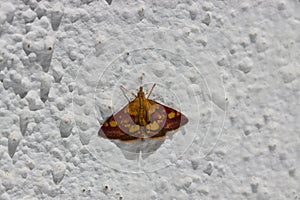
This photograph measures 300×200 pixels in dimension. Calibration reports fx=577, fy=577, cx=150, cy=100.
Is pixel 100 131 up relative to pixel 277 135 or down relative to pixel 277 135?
down

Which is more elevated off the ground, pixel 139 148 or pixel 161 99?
pixel 161 99

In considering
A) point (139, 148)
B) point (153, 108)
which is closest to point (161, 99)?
point (153, 108)

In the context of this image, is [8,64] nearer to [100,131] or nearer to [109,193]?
[100,131]

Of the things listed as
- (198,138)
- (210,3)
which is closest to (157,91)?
(198,138)

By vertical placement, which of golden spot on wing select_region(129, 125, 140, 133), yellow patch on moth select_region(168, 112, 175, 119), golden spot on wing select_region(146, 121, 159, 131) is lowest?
golden spot on wing select_region(129, 125, 140, 133)

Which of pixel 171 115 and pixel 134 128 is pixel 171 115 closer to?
pixel 171 115
